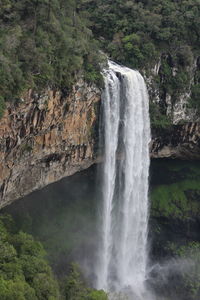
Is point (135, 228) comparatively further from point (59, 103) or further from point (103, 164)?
point (59, 103)

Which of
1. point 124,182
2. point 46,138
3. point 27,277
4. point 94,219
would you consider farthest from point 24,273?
point 94,219

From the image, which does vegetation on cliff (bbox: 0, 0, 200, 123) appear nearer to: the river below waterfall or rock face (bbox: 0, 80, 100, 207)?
rock face (bbox: 0, 80, 100, 207)

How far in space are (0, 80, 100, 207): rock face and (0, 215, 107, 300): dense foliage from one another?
9.79ft

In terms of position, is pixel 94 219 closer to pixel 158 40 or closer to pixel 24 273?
pixel 24 273

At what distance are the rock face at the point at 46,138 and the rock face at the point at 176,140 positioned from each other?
5.42 m

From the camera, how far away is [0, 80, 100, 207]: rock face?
591 inches

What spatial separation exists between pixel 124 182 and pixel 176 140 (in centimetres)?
563

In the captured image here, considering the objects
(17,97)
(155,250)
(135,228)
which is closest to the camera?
(17,97)

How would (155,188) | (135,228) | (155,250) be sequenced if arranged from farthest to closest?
(155,188), (155,250), (135,228)

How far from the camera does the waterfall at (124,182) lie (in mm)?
19172

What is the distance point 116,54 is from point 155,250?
43.0 ft

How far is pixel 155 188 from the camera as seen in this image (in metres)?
25.5

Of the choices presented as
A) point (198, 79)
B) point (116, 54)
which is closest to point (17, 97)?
point (116, 54)

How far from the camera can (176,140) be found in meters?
24.1
